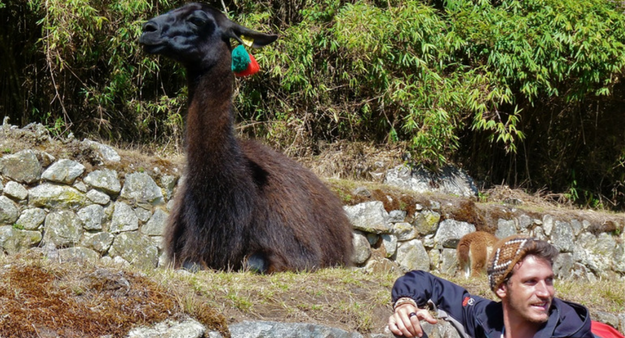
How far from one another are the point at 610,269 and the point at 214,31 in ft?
24.4

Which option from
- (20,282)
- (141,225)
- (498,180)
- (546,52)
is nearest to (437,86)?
(546,52)

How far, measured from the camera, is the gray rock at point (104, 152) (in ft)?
27.3

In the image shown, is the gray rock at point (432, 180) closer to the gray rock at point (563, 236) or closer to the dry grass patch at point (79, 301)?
the gray rock at point (563, 236)

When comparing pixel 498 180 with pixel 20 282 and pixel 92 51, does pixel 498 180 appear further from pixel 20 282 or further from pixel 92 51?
pixel 20 282

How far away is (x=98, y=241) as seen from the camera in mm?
8055

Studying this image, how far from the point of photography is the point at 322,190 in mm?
7074

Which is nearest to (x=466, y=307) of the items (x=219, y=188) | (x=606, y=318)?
(x=219, y=188)

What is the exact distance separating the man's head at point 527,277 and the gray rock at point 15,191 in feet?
19.1

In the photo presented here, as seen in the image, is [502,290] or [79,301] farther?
[79,301]

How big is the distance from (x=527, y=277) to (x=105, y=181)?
234 inches

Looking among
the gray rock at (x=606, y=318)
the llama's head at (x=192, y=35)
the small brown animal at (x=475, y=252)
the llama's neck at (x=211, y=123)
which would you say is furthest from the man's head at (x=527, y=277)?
the small brown animal at (x=475, y=252)

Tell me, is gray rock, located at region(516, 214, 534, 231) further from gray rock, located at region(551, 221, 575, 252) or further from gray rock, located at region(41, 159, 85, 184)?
gray rock, located at region(41, 159, 85, 184)

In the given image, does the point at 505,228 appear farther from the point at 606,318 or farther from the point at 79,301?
the point at 79,301

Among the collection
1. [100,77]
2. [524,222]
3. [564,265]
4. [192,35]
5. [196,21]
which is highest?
[196,21]
